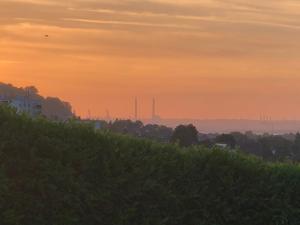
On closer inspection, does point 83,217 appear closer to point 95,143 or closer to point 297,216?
point 95,143

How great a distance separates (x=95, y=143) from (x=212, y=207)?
155 centimetres

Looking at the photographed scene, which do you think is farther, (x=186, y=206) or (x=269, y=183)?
(x=269, y=183)

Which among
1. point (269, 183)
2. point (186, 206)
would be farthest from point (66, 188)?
point (269, 183)

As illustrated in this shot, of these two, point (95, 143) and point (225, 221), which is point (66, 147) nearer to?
point (95, 143)

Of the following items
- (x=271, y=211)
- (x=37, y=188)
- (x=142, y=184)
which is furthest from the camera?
(x=271, y=211)

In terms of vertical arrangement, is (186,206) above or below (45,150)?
below

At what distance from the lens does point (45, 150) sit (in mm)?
7156

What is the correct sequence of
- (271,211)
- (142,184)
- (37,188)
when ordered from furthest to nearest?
(271,211) < (142,184) < (37,188)

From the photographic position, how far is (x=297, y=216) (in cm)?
828

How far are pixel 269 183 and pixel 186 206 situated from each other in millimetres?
1186

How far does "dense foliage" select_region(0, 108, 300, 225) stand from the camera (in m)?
6.88

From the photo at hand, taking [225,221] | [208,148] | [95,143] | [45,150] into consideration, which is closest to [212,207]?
[225,221]

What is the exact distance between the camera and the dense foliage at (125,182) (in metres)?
6.88

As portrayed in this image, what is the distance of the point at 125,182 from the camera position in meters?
7.36
